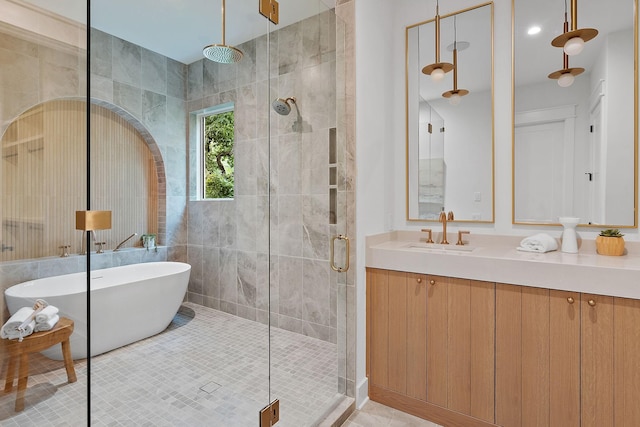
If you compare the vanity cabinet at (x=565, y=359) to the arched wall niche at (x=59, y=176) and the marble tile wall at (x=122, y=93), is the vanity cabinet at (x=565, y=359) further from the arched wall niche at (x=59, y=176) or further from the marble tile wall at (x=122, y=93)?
the arched wall niche at (x=59, y=176)

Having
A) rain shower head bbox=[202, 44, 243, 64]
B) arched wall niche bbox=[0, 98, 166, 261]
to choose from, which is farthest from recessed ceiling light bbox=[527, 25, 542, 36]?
arched wall niche bbox=[0, 98, 166, 261]

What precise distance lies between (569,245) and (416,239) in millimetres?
920

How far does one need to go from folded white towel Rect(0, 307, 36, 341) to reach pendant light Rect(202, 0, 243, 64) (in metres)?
1.08

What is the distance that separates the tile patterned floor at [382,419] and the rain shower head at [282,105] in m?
1.82

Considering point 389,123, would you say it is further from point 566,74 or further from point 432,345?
point 432,345

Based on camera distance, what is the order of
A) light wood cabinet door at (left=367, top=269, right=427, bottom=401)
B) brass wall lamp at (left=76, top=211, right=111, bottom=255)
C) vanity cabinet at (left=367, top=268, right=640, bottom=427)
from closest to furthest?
brass wall lamp at (left=76, top=211, right=111, bottom=255) < vanity cabinet at (left=367, top=268, right=640, bottom=427) < light wood cabinet door at (left=367, top=269, right=427, bottom=401)

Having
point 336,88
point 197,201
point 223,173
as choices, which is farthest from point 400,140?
point 197,201

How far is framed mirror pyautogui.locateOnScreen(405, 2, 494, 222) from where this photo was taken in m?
2.24

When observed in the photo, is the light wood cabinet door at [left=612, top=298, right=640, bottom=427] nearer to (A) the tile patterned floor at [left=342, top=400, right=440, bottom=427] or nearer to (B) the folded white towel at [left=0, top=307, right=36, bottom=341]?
(A) the tile patterned floor at [left=342, top=400, right=440, bottom=427]

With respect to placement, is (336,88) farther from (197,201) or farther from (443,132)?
(197,201)

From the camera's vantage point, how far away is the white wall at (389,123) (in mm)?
2061

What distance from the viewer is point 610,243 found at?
1.79 meters

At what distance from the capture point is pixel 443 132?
243 centimetres

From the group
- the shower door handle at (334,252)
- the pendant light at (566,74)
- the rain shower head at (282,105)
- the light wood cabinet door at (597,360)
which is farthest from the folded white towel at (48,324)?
the pendant light at (566,74)
